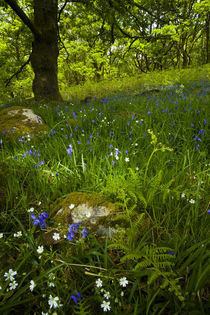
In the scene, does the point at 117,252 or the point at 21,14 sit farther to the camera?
the point at 21,14

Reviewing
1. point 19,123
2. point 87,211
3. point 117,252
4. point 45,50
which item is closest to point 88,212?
point 87,211

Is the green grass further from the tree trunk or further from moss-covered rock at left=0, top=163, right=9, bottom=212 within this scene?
the tree trunk

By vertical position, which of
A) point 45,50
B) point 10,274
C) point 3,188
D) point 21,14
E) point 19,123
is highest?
point 21,14

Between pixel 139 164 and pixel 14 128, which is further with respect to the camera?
pixel 14 128

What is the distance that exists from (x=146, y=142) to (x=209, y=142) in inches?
39.3

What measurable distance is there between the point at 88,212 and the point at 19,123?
2753 mm

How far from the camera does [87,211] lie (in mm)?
1402

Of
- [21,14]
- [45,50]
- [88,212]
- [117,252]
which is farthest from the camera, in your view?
[45,50]

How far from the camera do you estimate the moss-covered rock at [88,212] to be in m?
1.34

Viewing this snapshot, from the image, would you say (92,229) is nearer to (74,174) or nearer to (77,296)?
(77,296)

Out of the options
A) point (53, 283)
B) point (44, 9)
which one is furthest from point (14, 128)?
point (44, 9)

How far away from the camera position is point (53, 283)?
1.00 m

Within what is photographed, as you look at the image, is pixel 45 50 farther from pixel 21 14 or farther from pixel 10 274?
pixel 10 274

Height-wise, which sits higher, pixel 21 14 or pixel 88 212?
pixel 21 14
